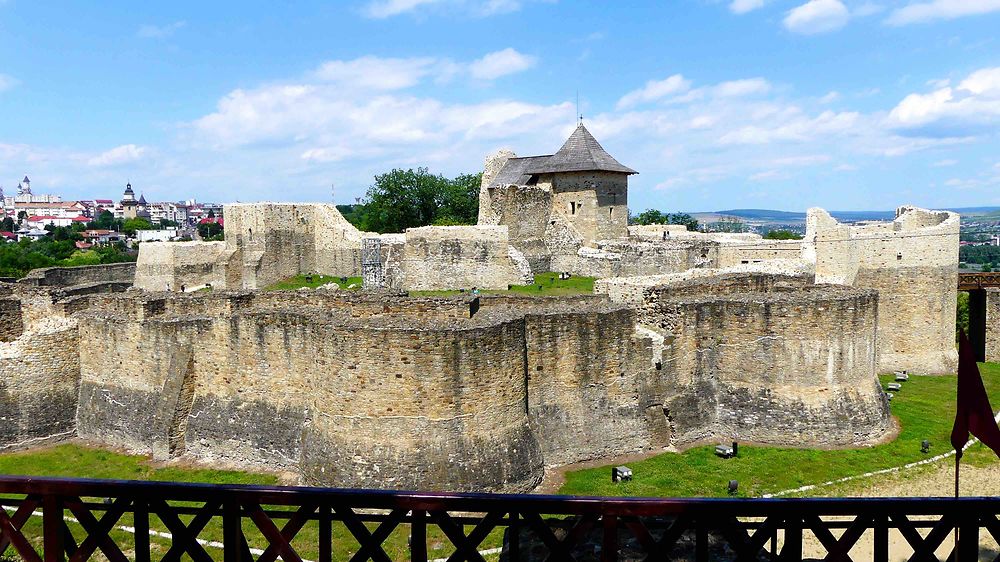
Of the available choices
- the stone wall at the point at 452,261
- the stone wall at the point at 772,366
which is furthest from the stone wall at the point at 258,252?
the stone wall at the point at 772,366

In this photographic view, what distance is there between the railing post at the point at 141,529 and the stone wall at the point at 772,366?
538 inches

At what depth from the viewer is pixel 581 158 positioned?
32219mm

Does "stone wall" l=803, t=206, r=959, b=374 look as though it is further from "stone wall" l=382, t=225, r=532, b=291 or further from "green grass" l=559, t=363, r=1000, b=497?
"stone wall" l=382, t=225, r=532, b=291

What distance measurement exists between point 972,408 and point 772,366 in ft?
40.7

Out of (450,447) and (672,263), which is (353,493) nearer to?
(450,447)

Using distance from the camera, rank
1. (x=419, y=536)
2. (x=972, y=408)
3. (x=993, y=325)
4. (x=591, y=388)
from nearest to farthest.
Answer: (x=419, y=536) → (x=972, y=408) → (x=591, y=388) → (x=993, y=325)

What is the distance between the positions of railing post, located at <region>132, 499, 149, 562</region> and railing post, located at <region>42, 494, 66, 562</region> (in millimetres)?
519

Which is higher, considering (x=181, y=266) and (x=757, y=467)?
(x=181, y=266)

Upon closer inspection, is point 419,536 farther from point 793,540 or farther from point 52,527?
point 52,527

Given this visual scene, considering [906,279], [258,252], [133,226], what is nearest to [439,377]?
[906,279]

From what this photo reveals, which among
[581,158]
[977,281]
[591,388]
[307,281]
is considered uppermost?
[581,158]

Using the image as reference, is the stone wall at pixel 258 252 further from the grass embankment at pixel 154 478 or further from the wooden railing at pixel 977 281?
the wooden railing at pixel 977 281

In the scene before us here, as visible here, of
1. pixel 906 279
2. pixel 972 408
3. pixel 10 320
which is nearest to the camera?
pixel 972 408

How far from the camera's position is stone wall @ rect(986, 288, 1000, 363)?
28641mm
